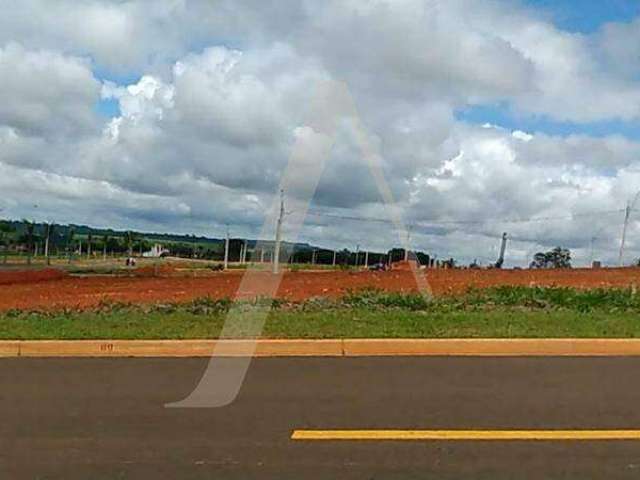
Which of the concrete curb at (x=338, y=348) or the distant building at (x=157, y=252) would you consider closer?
the concrete curb at (x=338, y=348)

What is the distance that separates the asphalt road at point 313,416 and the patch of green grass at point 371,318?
1.01m

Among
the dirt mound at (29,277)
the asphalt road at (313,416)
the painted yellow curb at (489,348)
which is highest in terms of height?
the painted yellow curb at (489,348)

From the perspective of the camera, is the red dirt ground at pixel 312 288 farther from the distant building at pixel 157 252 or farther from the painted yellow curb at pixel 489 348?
the distant building at pixel 157 252

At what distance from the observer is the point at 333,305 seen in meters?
12.0

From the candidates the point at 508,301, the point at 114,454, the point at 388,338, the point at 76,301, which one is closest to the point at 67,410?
the point at 114,454

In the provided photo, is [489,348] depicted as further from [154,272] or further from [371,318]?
[154,272]

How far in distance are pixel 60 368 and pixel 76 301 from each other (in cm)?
736

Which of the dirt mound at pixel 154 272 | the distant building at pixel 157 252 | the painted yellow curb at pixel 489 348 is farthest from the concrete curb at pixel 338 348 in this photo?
the distant building at pixel 157 252

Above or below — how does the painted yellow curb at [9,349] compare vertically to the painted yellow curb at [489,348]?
below

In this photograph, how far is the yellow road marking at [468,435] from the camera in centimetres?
500

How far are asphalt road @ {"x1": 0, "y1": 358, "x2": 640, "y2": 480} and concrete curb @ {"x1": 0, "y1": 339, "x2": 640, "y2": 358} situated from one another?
0.98 feet

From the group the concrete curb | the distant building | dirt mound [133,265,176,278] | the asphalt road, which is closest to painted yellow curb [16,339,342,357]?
the concrete curb

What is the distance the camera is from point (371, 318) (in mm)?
10422

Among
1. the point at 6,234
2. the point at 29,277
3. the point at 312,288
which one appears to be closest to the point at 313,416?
the point at 312,288
